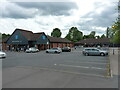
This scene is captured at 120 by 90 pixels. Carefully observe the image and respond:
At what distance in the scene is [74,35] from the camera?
95.2 metres

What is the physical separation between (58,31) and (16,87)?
9641 centimetres

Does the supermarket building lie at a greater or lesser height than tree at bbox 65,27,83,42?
lesser

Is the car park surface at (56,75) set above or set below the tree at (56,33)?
below

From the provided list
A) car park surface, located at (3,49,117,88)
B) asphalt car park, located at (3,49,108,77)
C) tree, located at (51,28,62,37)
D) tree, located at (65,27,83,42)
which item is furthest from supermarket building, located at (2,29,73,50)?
tree, located at (51,28,62,37)

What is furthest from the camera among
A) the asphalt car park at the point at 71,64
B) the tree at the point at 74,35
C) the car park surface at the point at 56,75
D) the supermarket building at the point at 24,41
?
the tree at the point at 74,35

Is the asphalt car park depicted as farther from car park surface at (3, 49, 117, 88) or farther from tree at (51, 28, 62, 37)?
tree at (51, 28, 62, 37)

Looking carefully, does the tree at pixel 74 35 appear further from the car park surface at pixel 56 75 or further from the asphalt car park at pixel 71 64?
the car park surface at pixel 56 75

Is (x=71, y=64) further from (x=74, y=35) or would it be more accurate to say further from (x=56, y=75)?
(x=74, y=35)

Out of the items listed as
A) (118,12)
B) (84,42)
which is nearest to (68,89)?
(118,12)

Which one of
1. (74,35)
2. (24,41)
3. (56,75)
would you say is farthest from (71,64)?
(74,35)

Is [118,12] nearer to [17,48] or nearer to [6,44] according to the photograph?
[17,48]

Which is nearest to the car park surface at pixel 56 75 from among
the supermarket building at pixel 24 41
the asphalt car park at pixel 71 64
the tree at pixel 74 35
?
the asphalt car park at pixel 71 64

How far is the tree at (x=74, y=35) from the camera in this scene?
93.8 metres

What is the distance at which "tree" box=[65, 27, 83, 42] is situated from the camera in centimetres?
9375
